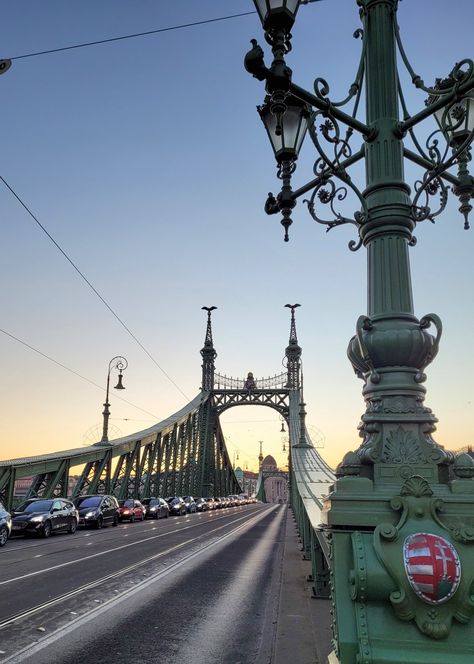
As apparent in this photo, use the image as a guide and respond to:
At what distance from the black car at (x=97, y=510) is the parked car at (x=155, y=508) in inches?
268

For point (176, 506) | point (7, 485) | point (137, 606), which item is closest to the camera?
point (137, 606)

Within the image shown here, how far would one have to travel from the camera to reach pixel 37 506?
1866 cm

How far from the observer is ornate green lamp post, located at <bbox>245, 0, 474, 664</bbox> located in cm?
273

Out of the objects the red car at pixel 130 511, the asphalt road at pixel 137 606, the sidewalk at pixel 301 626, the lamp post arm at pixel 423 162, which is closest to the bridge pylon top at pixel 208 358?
the red car at pixel 130 511

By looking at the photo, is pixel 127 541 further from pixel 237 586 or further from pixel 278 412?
pixel 278 412

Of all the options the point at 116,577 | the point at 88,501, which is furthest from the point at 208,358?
the point at 116,577

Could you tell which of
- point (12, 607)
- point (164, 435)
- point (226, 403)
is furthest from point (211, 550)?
point (226, 403)

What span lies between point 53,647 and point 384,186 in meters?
5.22

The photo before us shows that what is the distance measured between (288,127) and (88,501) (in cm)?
2171

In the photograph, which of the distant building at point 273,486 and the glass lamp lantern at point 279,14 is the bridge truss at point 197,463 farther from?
the distant building at point 273,486

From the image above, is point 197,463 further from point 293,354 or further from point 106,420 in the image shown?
point 106,420

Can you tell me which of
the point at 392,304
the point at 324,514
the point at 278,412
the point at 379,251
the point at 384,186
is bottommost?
the point at 324,514

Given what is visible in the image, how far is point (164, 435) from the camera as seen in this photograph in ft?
131

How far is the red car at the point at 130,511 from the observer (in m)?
26.9
